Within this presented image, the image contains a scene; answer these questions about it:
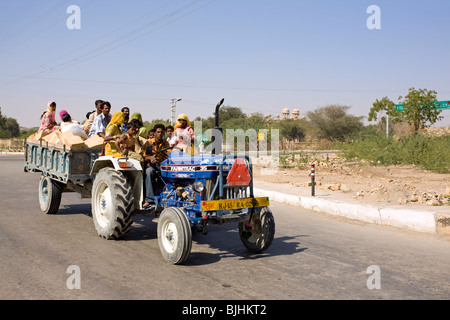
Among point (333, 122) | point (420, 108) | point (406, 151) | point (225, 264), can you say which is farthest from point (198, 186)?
point (333, 122)

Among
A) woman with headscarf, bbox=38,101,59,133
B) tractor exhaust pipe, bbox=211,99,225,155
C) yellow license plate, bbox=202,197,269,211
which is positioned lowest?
yellow license plate, bbox=202,197,269,211

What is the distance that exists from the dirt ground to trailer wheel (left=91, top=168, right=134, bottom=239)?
258 inches

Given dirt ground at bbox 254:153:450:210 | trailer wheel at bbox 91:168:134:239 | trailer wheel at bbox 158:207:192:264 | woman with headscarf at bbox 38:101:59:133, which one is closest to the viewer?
trailer wheel at bbox 158:207:192:264

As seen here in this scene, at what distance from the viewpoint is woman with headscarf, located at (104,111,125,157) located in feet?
24.5

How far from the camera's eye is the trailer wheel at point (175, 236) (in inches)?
220

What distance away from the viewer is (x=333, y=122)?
70625 mm

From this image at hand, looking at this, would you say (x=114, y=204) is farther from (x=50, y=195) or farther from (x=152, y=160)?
(x=50, y=195)

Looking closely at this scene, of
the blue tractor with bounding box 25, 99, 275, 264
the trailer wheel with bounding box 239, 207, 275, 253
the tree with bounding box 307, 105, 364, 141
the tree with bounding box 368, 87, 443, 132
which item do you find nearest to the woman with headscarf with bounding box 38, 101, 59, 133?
the blue tractor with bounding box 25, 99, 275, 264

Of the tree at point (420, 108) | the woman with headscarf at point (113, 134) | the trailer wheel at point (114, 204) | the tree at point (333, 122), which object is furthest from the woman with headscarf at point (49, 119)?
the tree at point (333, 122)

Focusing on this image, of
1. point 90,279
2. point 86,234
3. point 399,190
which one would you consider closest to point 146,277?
point 90,279

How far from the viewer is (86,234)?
7570mm

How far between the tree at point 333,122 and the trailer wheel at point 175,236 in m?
65.3

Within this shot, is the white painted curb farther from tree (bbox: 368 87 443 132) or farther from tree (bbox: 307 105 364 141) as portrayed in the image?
tree (bbox: 307 105 364 141)
